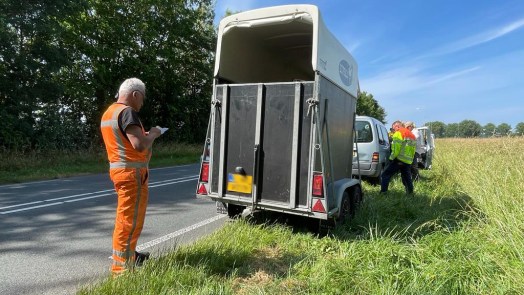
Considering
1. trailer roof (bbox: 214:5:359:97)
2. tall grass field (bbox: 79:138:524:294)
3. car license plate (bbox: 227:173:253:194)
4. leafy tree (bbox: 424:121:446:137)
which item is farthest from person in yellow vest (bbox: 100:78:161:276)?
leafy tree (bbox: 424:121:446:137)

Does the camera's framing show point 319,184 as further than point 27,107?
No

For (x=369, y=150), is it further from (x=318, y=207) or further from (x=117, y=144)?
(x=117, y=144)

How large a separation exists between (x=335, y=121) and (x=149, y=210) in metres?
3.76

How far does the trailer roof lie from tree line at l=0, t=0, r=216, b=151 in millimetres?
11185

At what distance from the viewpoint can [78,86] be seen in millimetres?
18969

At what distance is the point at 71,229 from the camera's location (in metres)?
5.07

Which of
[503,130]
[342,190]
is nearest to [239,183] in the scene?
[342,190]

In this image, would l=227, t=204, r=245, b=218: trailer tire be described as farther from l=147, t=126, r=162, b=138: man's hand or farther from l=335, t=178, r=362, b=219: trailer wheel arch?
l=147, t=126, r=162, b=138: man's hand

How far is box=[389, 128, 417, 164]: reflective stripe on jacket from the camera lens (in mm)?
7672

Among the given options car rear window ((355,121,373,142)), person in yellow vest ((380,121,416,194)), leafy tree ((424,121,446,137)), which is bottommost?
person in yellow vest ((380,121,416,194))

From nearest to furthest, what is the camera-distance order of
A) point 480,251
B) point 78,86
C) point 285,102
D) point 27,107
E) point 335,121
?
point 480,251 < point 285,102 < point 335,121 < point 27,107 < point 78,86

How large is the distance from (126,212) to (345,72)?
13.0ft

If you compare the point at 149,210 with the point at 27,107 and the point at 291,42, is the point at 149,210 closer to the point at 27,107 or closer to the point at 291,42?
the point at 291,42

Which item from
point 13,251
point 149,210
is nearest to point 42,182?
point 149,210
